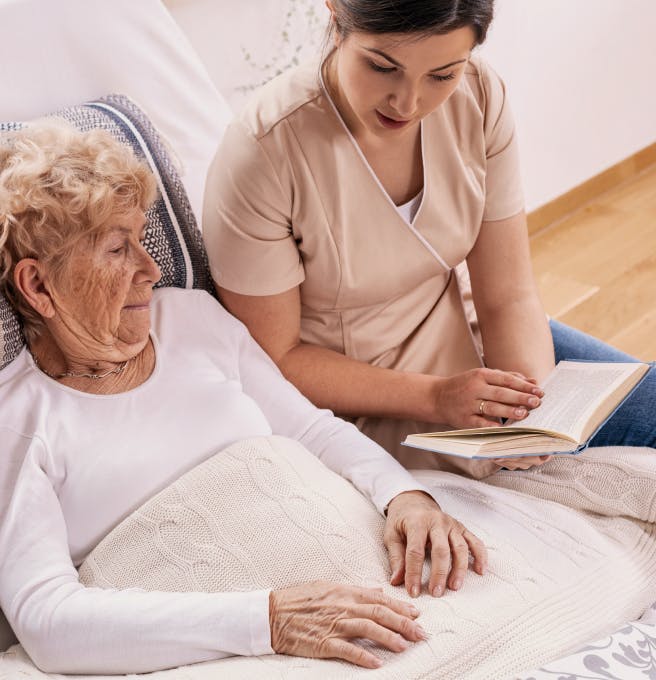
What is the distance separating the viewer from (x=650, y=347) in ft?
8.69

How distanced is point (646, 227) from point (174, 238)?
222 cm

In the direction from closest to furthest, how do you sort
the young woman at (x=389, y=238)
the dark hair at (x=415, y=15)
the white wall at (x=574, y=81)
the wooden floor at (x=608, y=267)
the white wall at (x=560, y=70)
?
the dark hair at (x=415, y=15) → the young woman at (x=389, y=238) → the white wall at (x=560, y=70) → the wooden floor at (x=608, y=267) → the white wall at (x=574, y=81)

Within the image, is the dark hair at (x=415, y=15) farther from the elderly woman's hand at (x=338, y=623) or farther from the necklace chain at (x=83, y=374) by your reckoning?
the elderly woman's hand at (x=338, y=623)

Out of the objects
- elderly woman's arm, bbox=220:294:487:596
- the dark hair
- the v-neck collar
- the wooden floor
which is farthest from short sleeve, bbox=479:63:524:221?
the wooden floor

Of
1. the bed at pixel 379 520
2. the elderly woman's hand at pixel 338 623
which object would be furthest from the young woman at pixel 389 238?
the elderly woman's hand at pixel 338 623

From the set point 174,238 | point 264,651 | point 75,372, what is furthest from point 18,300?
point 264,651

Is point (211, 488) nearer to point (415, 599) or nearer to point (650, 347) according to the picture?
point (415, 599)

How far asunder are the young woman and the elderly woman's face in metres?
0.16

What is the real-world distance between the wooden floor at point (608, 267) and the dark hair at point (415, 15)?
154 cm

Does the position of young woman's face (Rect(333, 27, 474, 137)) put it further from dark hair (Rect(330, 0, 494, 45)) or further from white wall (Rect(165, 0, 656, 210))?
white wall (Rect(165, 0, 656, 210))

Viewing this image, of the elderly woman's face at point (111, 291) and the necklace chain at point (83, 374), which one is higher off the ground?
the elderly woman's face at point (111, 291)

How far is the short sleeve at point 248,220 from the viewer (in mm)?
1460

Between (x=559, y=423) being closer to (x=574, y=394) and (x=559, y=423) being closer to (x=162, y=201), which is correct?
(x=574, y=394)

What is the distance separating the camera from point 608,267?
121 inches
